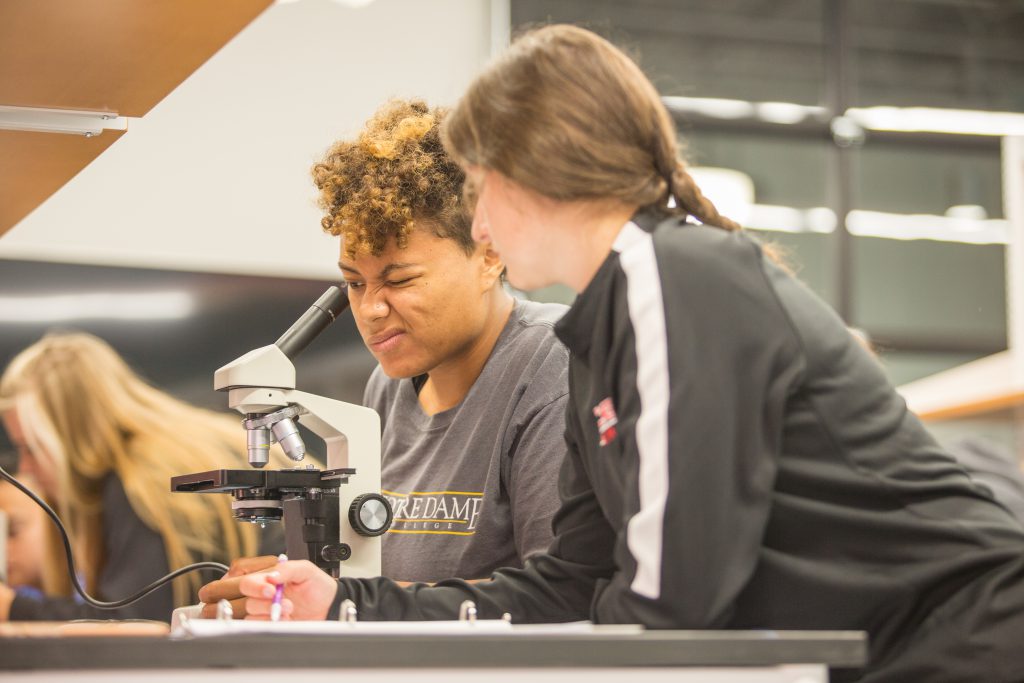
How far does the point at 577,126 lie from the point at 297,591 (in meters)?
0.56

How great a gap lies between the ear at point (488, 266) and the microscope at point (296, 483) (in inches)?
12.9

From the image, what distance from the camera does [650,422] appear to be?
3.06 ft

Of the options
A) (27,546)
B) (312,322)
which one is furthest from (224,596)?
(27,546)

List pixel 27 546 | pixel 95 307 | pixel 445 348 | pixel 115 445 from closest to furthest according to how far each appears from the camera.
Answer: pixel 445 348, pixel 27 546, pixel 115 445, pixel 95 307

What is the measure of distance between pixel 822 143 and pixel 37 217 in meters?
2.95

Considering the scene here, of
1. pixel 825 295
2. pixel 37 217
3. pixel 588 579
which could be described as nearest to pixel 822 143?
pixel 825 295

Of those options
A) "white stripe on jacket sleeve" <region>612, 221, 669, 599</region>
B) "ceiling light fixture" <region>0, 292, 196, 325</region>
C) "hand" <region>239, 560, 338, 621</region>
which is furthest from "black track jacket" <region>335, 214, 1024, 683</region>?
"ceiling light fixture" <region>0, 292, 196, 325</region>

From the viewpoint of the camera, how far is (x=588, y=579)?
1304 mm

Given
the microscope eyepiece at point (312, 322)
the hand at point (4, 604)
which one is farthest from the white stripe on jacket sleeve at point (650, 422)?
the hand at point (4, 604)

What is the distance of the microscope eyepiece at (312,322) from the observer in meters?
1.57

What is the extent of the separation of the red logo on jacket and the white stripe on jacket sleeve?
0.32 ft

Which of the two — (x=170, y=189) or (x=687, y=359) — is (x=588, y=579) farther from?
(x=170, y=189)

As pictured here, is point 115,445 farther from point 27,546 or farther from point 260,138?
point 260,138

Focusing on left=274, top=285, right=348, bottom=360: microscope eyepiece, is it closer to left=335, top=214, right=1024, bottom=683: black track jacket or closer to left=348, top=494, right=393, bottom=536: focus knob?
left=348, top=494, right=393, bottom=536: focus knob
